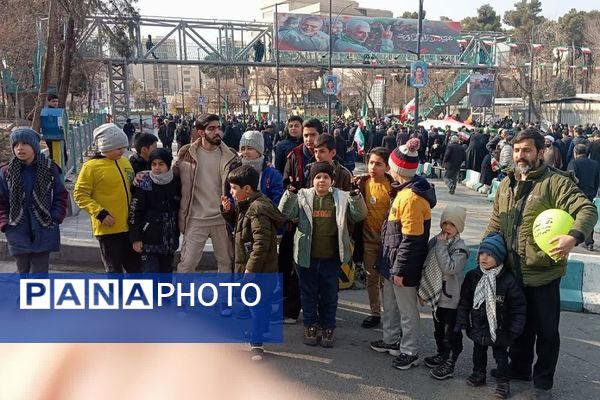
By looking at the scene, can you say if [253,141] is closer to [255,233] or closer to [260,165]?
[260,165]

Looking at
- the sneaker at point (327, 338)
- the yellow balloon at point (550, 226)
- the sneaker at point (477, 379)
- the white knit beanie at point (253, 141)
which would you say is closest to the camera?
the yellow balloon at point (550, 226)

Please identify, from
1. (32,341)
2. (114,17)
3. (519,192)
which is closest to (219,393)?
(32,341)

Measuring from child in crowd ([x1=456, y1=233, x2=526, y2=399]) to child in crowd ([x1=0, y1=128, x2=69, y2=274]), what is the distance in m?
3.60

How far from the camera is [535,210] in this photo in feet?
12.1

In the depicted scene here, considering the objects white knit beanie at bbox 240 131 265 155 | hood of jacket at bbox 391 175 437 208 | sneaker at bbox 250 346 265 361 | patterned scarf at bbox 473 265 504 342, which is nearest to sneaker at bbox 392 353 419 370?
patterned scarf at bbox 473 265 504 342

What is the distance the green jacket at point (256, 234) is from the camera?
169 inches

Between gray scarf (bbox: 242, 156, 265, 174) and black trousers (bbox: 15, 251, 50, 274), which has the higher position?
gray scarf (bbox: 242, 156, 265, 174)

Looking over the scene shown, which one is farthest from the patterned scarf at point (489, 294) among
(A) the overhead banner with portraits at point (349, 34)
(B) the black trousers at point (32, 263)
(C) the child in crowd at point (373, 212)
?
(A) the overhead banner with portraits at point (349, 34)

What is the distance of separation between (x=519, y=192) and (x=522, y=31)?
6827 cm

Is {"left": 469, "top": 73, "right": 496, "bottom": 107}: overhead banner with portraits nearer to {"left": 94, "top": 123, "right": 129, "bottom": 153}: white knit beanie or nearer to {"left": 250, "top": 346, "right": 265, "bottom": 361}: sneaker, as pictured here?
{"left": 94, "top": 123, "right": 129, "bottom": 153}: white knit beanie

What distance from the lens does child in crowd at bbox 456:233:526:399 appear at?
3.77 meters

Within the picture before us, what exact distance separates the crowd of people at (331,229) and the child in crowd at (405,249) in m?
0.01

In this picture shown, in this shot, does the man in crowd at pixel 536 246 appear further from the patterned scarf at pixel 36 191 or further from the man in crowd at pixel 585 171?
the man in crowd at pixel 585 171

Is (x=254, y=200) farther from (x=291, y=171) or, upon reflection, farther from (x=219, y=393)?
(x=219, y=393)
